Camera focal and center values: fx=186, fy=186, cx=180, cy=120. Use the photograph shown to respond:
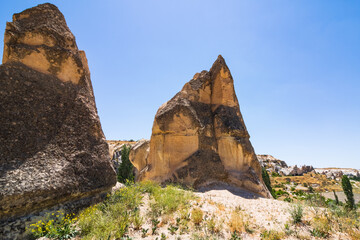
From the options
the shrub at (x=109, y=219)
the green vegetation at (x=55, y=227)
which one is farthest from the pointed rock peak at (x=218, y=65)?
the green vegetation at (x=55, y=227)

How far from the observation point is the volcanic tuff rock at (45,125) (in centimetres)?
328

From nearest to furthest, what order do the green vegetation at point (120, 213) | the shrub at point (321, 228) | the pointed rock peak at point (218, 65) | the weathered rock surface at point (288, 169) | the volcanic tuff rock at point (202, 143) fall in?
the green vegetation at point (120, 213) < the shrub at point (321, 228) < the volcanic tuff rock at point (202, 143) < the pointed rock peak at point (218, 65) < the weathered rock surface at point (288, 169)

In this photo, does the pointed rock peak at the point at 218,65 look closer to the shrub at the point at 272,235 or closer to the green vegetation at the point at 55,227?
the shrub at the point at 272,235

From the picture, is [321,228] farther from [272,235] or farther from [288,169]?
[288,169]

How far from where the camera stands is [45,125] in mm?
4066

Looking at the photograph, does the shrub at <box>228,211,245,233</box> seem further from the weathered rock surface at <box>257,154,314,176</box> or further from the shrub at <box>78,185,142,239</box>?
the weathered rock surface at <box>257,154,314,176</box>

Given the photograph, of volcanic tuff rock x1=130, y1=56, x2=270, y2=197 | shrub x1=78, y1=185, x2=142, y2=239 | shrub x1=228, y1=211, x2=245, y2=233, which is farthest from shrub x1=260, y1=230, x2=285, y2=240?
volcanic tuff rock x1=130, y1=56, x2=270, y2=197

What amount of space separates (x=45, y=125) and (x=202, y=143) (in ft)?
22.5

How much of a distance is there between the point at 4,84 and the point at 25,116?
78 centimetres

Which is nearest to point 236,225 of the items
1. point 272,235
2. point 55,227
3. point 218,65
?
point 272,235

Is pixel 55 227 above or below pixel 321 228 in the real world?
above

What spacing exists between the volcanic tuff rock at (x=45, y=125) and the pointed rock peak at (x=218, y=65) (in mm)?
7804

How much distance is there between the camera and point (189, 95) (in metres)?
10.5

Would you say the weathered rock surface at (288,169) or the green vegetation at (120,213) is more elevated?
the green vegetation at (120,213)
